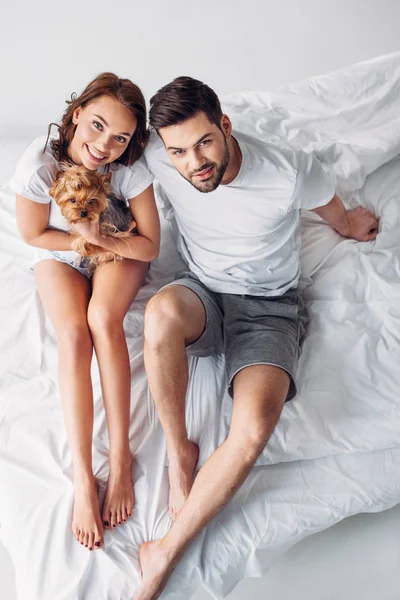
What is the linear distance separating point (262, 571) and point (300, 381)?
0.55 m

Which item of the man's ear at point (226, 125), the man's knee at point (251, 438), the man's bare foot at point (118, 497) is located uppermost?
the man's ear at point (226, 125)

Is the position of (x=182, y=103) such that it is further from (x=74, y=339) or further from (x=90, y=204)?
(x=74, y=339)

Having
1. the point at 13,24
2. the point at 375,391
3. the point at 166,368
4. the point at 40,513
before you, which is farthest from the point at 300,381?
the point at 13,24

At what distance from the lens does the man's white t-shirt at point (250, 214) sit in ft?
6.25

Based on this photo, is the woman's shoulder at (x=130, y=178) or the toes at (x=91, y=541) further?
the woman's shoulder at (x=130, y=178)

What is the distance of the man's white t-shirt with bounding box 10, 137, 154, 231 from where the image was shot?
1854 mm

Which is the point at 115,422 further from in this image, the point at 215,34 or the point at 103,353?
the point at 215,34

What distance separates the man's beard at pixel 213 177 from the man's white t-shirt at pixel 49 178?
0.18m

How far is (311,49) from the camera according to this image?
3.29 meters

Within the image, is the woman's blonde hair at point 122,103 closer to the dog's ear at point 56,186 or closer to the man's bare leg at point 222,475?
the dog's ear at point 56,186

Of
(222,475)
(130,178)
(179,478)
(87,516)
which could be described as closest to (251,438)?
(222,475)

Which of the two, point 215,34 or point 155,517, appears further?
point 215,34

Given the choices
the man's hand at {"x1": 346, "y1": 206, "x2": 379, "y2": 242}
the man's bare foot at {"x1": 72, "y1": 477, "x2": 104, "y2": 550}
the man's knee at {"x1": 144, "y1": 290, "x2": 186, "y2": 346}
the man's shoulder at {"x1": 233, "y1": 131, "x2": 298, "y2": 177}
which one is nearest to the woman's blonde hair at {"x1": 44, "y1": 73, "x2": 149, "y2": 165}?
the man's shoulder at {"x1": 233, "y1": 131, "x2": 298, "y2": 177}

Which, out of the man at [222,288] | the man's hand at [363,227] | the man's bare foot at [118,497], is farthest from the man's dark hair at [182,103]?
the man's bare foot at [118,497]
